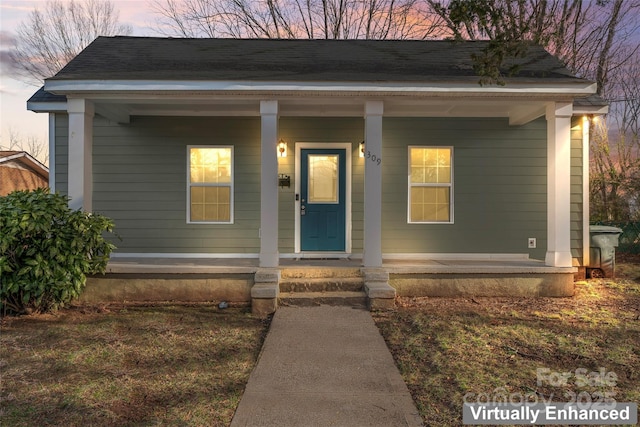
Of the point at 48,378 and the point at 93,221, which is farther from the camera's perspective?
the point at 93,221

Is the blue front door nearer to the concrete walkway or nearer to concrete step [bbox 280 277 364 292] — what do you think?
concrete step [bbox 280 277 364 292]

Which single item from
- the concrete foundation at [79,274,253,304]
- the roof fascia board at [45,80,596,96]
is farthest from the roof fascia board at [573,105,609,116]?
the concrete foundation at [79,274,253,304]

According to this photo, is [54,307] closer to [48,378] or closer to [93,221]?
[93,221]

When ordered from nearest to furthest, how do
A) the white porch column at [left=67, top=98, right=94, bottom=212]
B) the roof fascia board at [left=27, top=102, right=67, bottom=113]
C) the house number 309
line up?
the white porch column at [left=67, top=98, right=94, bottom=212], the house number 309, the roof fascia board at [left=27, top=102, right=67, bottom=113]

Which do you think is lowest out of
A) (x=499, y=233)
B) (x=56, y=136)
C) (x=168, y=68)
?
(x=499, y=233)

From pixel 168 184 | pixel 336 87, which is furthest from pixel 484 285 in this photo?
pixel 168 184

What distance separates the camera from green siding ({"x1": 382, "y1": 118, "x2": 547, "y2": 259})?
750cm

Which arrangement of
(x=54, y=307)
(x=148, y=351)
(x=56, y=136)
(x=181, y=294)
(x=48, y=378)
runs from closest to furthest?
(x=48, y=378), (x=148, y=351), (x=54, y=307), (x=181, y=294), (x=56, y=136)

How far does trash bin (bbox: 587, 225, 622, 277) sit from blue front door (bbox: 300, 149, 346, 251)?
14.6 ft

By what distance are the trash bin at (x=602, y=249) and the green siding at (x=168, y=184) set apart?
5998 mm

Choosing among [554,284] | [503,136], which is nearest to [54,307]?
[554,284]

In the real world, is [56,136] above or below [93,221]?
above

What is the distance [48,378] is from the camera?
3359 millimetres

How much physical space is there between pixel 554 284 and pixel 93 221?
6492 millimetres
